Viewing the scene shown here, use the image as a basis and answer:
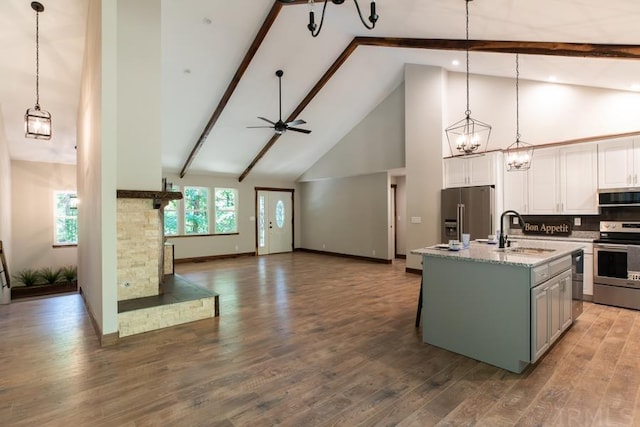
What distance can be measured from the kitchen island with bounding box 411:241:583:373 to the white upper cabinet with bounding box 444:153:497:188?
2.62 meters

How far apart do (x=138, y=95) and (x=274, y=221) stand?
7261 mm

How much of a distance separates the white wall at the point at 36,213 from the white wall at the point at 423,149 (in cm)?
889

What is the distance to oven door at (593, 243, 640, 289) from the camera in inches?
172

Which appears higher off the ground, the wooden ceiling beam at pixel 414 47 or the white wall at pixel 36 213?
→ the wooden ceiling beam at pixel 414 47

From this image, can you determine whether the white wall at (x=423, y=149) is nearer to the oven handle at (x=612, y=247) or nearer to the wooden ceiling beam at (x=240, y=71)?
the oven handle at (x=612, y=247)

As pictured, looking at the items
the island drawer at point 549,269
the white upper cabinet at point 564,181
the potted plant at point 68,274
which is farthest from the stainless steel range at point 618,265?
the potted plant at point 68,274

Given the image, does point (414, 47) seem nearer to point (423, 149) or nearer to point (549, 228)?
point (423, 149)

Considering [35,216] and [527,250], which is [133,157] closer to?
[527,250]

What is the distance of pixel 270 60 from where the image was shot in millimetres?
5938

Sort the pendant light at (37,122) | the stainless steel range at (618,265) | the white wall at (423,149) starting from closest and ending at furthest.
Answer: the pendant light at (37,122) < the stainless steel range at (618,265) < the white wall at (423,149)

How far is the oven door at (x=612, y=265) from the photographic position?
14.4 feet

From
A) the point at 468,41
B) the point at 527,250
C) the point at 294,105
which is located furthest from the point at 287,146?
the point at 527,250

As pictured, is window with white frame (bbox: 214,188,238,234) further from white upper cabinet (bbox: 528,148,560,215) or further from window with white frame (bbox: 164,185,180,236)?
white upper cabinet (bbox: 528,148,560,215)

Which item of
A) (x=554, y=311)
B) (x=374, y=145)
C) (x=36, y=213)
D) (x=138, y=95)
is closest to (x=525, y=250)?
(x=554, y=311)
